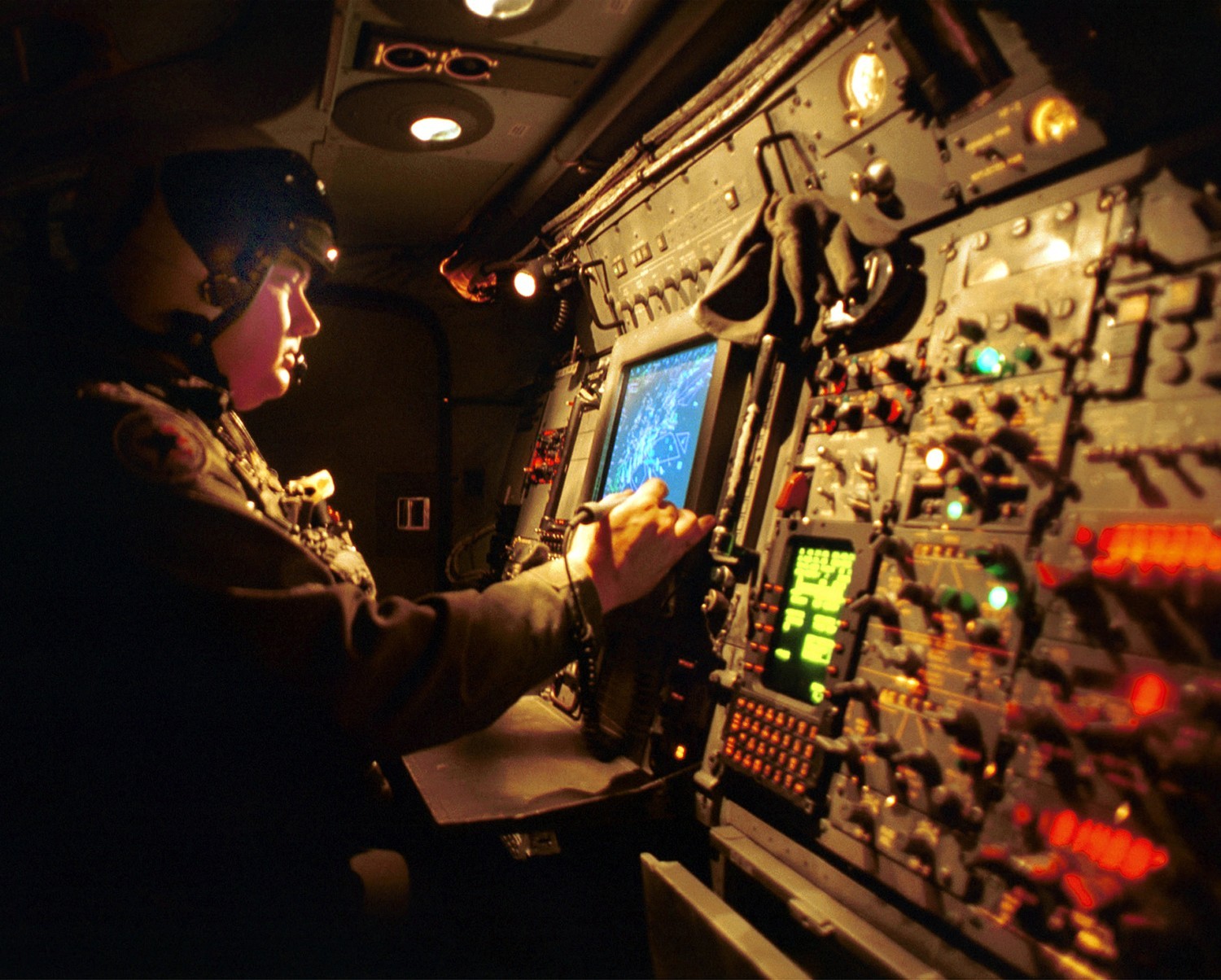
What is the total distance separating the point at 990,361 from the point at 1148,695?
2.15 ft

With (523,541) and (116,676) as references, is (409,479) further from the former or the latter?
(116,676)

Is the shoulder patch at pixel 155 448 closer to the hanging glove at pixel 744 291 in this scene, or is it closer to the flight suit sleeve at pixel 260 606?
the flight suit sleeve at pixel 260 606

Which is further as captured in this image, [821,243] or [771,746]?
[821,243]

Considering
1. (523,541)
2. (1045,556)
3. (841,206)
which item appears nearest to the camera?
(1045,556)

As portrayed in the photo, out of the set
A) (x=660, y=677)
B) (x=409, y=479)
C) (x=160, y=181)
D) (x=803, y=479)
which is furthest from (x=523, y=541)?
(x=160, y=181)

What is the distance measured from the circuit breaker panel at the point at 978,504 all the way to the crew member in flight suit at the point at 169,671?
1.80ft

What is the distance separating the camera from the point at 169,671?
1.24 m

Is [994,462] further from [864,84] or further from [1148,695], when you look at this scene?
[864,84]

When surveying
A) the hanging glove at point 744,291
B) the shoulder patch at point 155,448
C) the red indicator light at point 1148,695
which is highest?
the hanging glove at point 744,291

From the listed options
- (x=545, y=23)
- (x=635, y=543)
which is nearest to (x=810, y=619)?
(x=635, y=543)

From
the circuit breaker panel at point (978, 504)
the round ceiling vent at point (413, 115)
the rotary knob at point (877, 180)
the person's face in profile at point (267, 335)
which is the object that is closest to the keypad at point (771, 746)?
the circuit breaker panel at point (978, 504)

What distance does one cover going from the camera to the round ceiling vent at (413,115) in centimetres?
265

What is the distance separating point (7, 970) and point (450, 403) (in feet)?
11.8

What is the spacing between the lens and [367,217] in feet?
13.1
